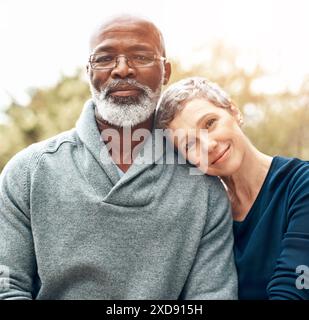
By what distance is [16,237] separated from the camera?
1567 mm

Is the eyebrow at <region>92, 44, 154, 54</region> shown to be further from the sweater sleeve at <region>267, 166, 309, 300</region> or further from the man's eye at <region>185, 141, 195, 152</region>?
the sweater sleeve at <region>267, 166, 309, 300</region>

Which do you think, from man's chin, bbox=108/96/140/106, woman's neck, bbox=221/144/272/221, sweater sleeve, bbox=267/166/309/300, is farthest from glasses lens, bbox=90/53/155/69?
sweater sleeve, bbox=267/166/309/300

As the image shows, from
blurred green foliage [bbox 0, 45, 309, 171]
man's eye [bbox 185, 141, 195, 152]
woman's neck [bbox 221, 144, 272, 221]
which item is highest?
man's eye [bbox 185, 141, 195, 152]

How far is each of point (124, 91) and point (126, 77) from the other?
5 cm

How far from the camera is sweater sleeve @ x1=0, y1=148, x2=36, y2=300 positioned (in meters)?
1.53

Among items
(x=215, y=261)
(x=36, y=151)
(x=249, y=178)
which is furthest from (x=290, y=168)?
(x=36, y=151)

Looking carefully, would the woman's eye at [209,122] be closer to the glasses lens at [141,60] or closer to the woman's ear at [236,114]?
the woman's ear at [236,114]

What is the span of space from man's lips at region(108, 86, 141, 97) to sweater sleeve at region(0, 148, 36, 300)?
A: 37 centimetres

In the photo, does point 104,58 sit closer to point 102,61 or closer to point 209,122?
point 102,61

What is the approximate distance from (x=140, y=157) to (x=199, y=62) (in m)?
2.15

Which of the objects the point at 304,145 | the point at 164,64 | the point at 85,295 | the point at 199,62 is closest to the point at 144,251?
the point at 85,295

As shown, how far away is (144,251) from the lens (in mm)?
1569

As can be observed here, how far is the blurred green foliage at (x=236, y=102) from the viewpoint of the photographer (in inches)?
135
